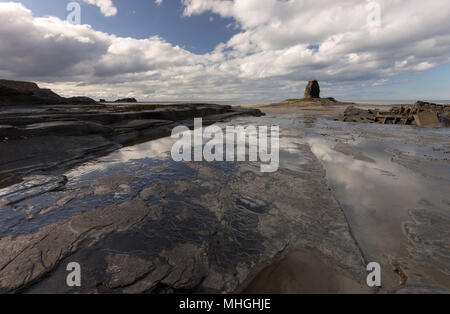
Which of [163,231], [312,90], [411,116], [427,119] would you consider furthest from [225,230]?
[312,90]

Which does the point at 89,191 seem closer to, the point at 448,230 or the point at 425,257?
the point at 425,257

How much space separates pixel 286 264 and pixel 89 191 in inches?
135

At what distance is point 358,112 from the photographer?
1669 cm

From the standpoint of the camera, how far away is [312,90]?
172 ft

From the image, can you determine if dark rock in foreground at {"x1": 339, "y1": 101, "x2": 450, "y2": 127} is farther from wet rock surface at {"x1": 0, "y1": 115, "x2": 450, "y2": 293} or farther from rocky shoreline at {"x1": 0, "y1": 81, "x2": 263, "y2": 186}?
rocky shoreline at {"x1": 0, "y1": 81, "x2": 263, "y2": 186}

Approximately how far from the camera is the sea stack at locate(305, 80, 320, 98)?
5253 centimetres

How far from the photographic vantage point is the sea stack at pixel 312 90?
52.5 metres

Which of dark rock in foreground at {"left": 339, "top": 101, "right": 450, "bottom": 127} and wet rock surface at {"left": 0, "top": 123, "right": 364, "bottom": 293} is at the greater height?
dark rock in foreground at {"left": 339, "top": 101, "right": 450, "bottom": 127}

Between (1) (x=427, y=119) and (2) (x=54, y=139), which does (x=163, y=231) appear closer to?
(2) (x=54, y=139)

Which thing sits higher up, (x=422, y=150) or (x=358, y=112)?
(x=358, y=112)

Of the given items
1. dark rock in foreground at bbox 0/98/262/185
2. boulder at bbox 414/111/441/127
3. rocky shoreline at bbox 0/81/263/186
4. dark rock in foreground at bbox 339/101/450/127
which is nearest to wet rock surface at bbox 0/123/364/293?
rocky shoreline at bbox 0/81/263/186

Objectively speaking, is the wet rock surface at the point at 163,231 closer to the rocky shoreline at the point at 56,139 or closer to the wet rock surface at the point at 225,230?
the wet rock surface at the point at 225,230
